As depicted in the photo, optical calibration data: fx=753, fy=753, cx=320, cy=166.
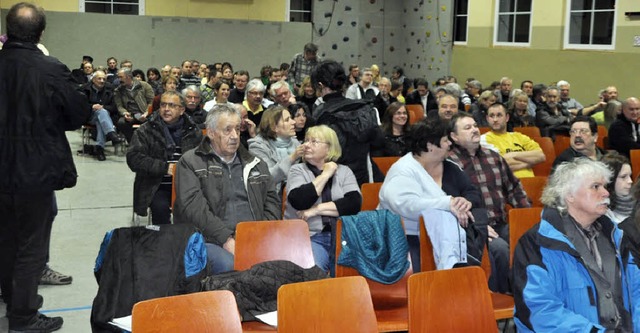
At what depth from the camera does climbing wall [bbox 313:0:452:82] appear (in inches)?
647

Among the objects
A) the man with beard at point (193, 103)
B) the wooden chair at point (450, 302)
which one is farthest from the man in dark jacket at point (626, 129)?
the wooden chair at point (450, 302)

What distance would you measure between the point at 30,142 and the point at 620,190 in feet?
9.89

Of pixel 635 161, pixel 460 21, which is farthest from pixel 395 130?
pixel 460 21

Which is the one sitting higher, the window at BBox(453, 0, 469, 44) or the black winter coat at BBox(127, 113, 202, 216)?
the window at BBox(453, 0, 469, 44)

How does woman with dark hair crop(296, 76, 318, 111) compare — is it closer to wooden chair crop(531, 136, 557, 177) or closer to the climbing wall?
wooden chair crop(531, 136, 557, 177)

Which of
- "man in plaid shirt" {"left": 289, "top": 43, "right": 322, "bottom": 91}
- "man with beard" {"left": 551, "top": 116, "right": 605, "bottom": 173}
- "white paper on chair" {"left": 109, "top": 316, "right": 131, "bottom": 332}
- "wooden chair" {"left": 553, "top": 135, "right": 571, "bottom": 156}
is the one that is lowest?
"white paper on chair" {"left": 109, "top": 316, "right": 131, "bottom": 332}

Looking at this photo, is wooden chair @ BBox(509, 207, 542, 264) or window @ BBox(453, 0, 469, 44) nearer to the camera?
wooden chair @ BBox(509, 207, 542, 264)

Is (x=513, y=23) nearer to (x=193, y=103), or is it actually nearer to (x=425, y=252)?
(x=193, y=103)

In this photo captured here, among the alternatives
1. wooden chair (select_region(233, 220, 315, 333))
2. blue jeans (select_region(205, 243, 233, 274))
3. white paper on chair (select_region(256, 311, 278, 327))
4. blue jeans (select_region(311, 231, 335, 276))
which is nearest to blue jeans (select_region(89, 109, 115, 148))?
blue jeans (select_region(311, 231, 335, 276))

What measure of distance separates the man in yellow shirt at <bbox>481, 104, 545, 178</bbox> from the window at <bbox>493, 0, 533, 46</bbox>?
7112 mm

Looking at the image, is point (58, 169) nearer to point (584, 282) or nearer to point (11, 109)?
point (11, 109)

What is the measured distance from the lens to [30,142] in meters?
3.70

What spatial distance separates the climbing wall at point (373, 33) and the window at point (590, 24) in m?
4.78

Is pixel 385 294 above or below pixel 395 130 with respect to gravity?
below
